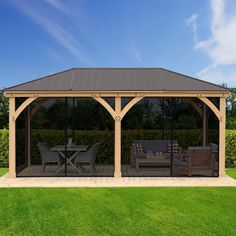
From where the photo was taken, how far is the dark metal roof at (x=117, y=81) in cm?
1038

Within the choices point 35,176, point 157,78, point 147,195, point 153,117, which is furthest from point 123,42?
point 147,195

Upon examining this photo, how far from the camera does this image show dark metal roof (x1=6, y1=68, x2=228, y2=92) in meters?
10.4

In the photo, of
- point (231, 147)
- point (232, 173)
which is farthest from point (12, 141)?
point (231, 147)

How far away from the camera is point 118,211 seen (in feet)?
23.2

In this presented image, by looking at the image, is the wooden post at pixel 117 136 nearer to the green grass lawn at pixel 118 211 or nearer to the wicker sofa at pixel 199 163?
the green grass lawn at pixel 118 211

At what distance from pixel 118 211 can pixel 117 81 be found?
5111 mm

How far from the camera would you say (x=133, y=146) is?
12.6 metres

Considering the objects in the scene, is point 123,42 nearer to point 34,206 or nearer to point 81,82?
point 81,82

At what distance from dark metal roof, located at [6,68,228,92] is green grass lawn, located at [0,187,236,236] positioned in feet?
10.2

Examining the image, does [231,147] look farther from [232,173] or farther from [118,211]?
[118,211]

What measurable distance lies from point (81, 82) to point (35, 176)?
3.30 metres

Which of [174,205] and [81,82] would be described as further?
[81,82]

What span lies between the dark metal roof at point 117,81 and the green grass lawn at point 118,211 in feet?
10.2

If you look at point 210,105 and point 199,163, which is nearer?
point 210,105
